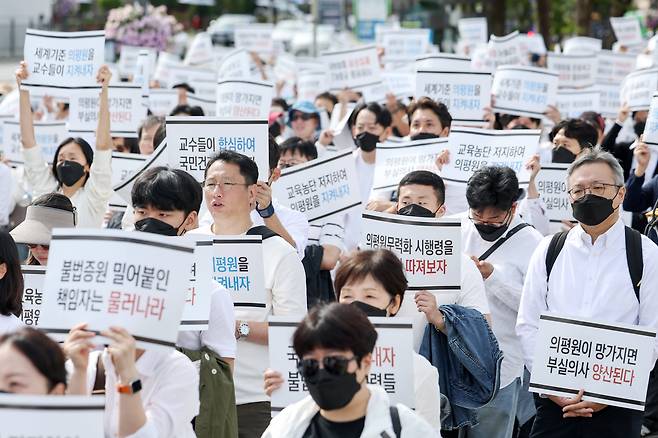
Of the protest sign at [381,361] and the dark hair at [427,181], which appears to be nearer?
the protest sign at [381,361]

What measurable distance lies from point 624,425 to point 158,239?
2640mm

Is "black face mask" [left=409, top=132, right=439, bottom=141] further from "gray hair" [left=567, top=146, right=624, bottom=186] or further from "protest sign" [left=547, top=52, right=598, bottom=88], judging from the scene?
"protest sign" [left=547, top=52, right=598, bottom=88]

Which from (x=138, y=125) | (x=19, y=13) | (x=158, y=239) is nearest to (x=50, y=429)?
(x=158, y=239)

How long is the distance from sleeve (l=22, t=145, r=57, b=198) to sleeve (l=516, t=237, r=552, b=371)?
4333mm

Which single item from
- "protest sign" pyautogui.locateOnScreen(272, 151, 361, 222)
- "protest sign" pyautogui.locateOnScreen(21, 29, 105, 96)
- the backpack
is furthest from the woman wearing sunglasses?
"protest sign" pyautogui.locateOnScreen(21, 29, 105, 96)

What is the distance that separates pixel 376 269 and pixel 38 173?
4994mm

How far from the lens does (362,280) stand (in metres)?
5.27

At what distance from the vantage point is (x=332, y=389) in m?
4.12

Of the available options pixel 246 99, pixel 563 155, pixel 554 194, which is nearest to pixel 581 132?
pixel 563 155

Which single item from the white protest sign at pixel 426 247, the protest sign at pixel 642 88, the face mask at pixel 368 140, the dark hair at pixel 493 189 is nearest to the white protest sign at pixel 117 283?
the white protest sign at pixel 426 247

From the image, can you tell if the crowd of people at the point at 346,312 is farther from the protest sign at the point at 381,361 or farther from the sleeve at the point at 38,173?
the sleeve at the point at 38,173

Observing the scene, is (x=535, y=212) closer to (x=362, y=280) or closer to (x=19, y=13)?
(x=362, y=280)

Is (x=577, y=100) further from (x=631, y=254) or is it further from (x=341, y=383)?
(x=341, y=383)

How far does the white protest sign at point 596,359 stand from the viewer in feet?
19.5
